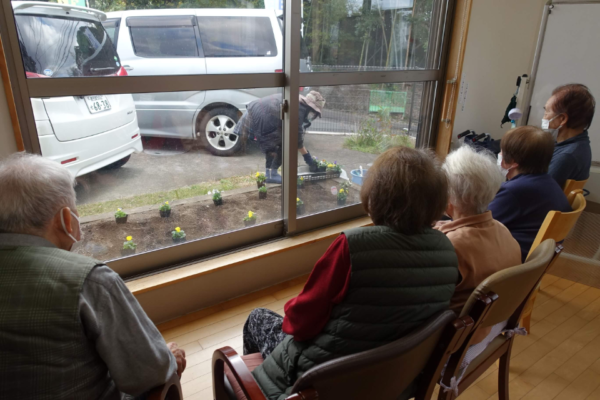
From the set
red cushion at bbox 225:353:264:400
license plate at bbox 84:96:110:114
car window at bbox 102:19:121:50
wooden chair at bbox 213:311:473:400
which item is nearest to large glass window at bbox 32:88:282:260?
license plate at bbox 84:96:110:114

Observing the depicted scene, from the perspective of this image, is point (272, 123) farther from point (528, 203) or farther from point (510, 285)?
point (510, 285)

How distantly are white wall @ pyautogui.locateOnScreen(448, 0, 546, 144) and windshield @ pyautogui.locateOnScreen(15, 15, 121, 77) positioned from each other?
250 centimetres

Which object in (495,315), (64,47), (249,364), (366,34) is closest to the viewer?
(495,315)

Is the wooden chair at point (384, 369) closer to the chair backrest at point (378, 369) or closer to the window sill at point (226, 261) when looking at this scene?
the chair backrest at point (378, 369)

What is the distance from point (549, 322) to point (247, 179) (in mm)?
2014

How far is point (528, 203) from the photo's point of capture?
5.65ft

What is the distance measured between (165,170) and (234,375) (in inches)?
57.8

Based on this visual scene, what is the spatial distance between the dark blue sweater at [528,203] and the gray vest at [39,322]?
5.45 ft

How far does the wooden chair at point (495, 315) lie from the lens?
106 centimetres

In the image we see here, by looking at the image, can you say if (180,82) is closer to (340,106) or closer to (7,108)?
(7,108)

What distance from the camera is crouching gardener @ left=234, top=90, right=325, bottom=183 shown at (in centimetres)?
240

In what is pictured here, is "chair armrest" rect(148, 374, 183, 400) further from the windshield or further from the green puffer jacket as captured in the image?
the windshield

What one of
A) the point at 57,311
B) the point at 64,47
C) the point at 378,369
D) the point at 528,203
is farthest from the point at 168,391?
the point at 528,203

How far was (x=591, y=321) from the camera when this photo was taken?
7.63 feet
